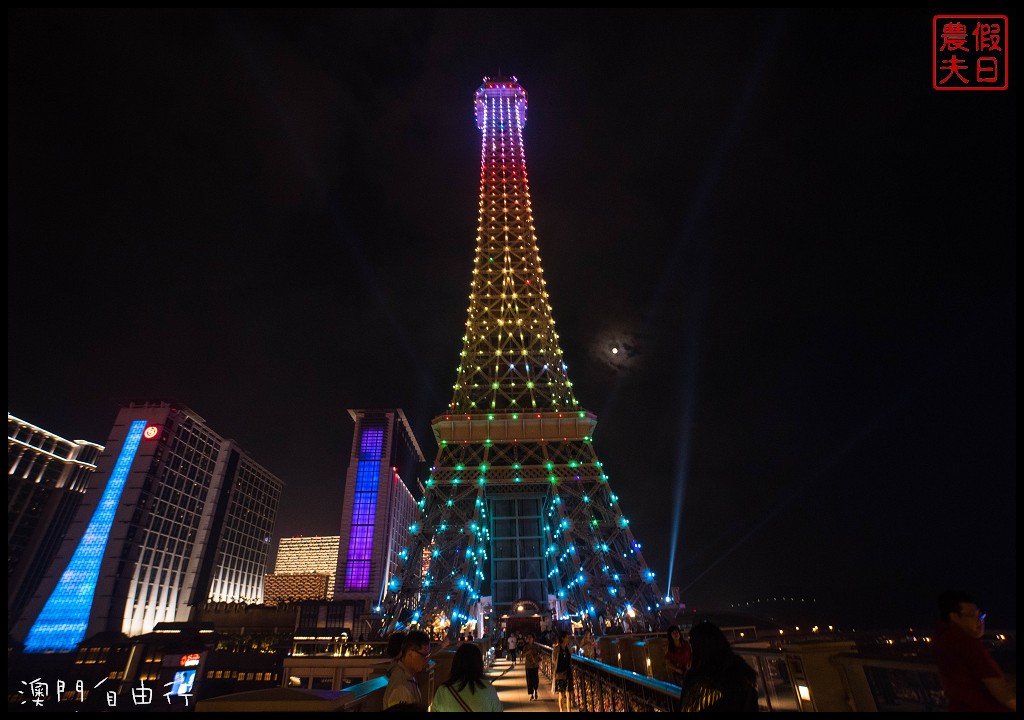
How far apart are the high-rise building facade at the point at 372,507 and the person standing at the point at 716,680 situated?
10181 centimetres

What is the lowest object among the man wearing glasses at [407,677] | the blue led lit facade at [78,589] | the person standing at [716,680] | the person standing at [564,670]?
the blue led lit facade at [78,589]

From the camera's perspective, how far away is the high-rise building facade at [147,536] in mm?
64125

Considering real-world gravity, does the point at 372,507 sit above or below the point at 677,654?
below

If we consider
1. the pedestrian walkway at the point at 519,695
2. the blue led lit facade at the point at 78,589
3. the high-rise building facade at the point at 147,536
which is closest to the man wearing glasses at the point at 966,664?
the pedestrian walkway at the point at 519,695

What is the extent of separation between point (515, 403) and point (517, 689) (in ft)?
82.6

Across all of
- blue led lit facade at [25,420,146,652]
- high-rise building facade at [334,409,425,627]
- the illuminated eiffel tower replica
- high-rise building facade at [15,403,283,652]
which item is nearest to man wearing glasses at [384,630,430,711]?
the illuminated eiffel tower replica

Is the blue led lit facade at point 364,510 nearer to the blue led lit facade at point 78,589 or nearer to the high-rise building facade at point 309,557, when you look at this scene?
the blue led lit facade at point 78,589

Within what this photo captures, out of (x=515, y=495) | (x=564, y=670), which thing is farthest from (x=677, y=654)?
(x=515, y=495)

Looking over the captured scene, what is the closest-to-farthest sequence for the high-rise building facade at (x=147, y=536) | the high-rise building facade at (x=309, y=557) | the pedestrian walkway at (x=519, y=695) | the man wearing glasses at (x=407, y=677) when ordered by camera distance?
the man wearing glasses at (x=407, y=677), the pedestrian walkway at (x=519, y=695), the high-rise building facade at (x=147, y=536), the high-rise building facade at (x=309, y=557)

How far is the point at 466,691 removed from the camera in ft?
13.8

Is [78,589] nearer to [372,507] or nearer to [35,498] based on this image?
[35,498]

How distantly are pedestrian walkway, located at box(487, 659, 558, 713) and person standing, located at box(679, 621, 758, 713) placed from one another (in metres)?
5.18

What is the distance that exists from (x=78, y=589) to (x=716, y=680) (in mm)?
88220

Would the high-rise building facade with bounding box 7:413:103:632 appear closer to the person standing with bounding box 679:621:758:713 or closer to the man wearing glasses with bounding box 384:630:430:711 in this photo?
the man wearing glasses with bounding box 384:630:430:711
